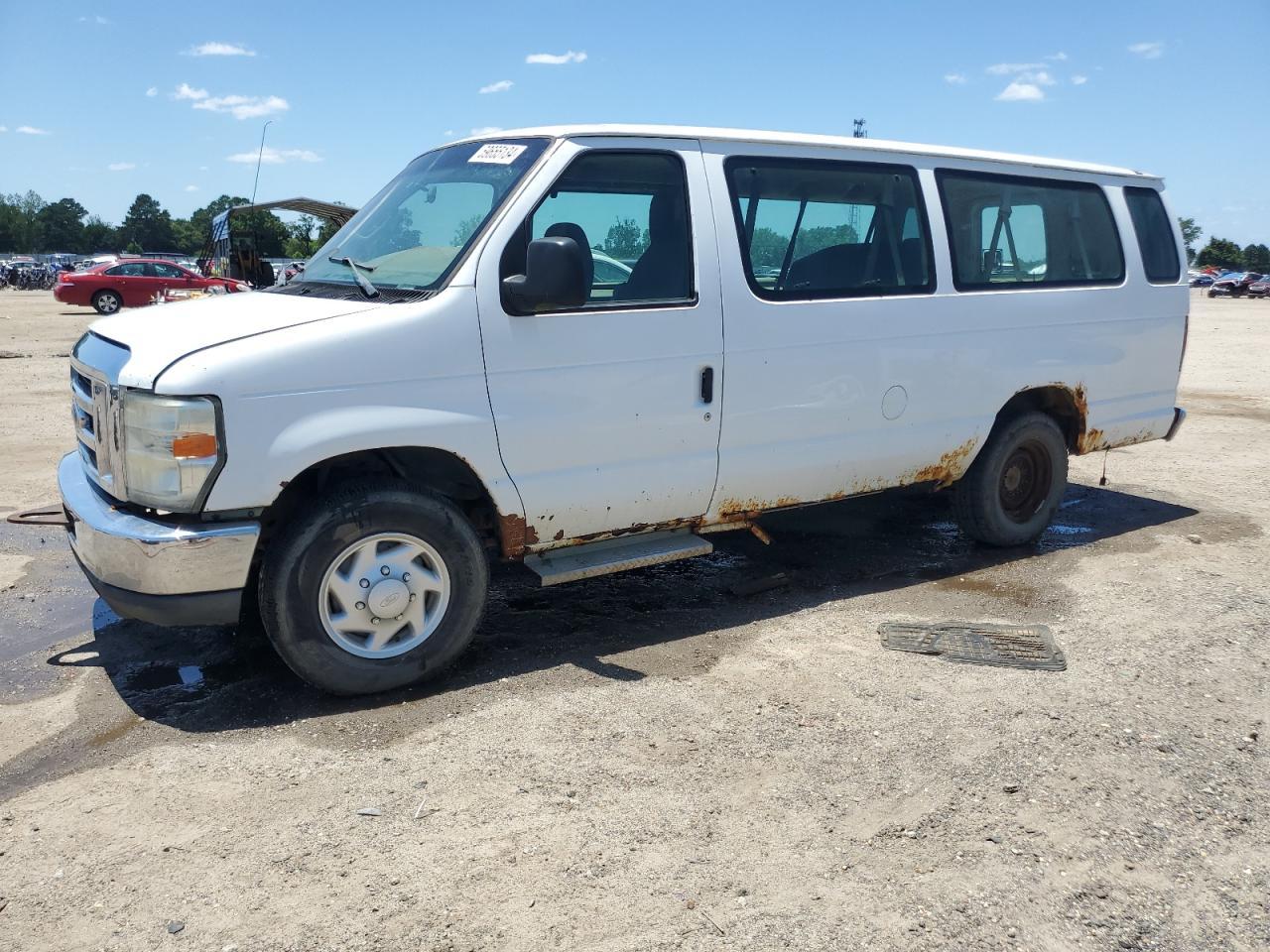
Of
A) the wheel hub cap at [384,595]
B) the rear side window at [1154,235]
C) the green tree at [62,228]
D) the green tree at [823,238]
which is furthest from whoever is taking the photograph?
the green tree at [62,228]

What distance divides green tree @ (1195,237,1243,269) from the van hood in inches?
5008

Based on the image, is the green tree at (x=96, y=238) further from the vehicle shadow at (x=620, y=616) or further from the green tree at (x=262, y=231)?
the vehicle shadow at (x=620, y=616)

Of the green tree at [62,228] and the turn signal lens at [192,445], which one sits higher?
the green tree at [62,228]

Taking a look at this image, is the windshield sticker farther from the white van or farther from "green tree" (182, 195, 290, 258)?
"green tree" (182, 195, 290, 258)

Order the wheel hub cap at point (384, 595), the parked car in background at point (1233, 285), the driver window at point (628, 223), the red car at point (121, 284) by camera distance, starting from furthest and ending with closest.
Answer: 1. the parked car in background at point (1233, 285)
2. the red car at point (121, 284)
3. the driver window at point (628, 223)
4. the wheel hub cap at point (384, 595)

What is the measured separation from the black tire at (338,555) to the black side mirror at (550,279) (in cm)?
89

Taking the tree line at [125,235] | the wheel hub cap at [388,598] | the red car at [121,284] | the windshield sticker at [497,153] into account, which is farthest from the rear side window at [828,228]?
the tree line at [125,235]

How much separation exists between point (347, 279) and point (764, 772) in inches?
106

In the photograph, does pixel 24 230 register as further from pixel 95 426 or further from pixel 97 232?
A: pixel 95 426

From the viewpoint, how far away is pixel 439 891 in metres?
2.81

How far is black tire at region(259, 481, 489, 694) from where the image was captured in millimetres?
3805

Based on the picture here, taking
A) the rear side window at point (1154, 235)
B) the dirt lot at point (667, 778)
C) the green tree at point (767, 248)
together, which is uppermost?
the rear side window at point (1154, 235)

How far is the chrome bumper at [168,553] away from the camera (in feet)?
11.8

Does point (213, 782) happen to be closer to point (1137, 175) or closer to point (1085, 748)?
point (1085, 748)
